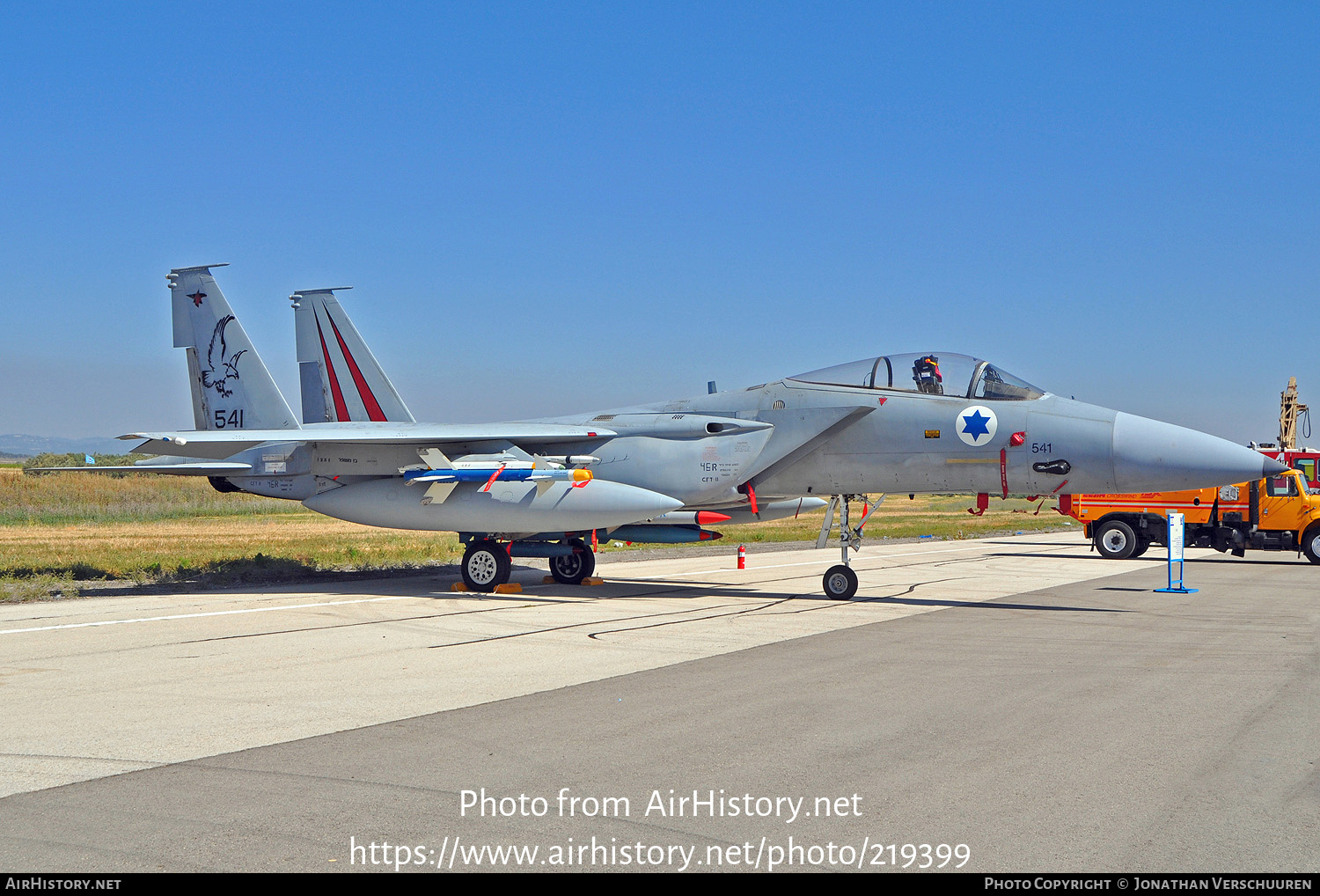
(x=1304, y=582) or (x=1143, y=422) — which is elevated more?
(x=1143, y=422)

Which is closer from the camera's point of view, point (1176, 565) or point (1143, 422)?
point (1143, 422)

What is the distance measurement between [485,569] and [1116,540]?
621 inches

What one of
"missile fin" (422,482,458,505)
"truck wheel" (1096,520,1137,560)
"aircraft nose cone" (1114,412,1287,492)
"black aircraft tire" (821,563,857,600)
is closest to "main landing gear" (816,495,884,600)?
"black aircraft tire" (821,563,857,600)

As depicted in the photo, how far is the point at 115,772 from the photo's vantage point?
16.9 feet

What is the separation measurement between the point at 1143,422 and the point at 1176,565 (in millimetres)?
10356

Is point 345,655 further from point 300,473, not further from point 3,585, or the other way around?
A: point 3,585

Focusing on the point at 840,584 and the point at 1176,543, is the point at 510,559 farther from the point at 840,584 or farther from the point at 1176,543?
the point at 1176,543

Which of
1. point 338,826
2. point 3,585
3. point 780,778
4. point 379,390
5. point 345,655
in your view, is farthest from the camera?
point 379,390

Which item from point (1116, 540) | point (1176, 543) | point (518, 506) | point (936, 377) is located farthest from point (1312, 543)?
point (518, 506)

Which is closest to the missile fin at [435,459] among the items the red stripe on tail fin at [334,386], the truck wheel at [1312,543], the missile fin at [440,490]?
the missile fin at [440,490]

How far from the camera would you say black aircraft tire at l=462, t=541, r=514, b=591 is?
15.1 metres

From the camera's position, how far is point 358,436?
14367mm

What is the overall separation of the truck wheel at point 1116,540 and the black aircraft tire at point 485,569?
49.7 ft
